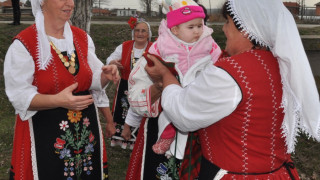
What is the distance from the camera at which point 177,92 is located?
2004mm

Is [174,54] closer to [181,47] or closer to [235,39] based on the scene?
[181,47]

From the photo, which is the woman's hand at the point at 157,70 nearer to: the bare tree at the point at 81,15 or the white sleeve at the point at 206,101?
the white sleeve at the point at 206,101

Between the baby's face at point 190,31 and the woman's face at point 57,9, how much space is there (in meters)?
0.80

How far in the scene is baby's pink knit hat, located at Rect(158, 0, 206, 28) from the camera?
106 inches

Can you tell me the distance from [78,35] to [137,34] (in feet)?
9.03

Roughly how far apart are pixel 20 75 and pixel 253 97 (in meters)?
1.49

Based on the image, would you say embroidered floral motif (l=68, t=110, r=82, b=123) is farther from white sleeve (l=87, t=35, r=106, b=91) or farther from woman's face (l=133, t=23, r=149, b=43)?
woman's face (l=133, t=23, r=149, b=43)

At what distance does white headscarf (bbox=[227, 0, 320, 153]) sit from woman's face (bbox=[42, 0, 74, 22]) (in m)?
1.30

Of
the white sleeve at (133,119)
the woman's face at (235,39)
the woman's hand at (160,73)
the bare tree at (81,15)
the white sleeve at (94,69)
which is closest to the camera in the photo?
the woman's face at (235,39)

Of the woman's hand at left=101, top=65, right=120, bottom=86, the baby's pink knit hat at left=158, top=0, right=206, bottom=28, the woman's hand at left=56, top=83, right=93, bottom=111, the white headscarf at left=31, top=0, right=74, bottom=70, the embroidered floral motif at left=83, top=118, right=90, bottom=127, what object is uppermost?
the baby's pink knit hat at left=158, top=0, right=206, bottom=28

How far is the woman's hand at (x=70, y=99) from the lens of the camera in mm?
2428

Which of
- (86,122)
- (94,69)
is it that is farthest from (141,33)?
(86,122)

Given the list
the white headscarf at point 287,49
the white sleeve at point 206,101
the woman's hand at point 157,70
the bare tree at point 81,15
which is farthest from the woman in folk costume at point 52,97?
the bare tree at point 81,15

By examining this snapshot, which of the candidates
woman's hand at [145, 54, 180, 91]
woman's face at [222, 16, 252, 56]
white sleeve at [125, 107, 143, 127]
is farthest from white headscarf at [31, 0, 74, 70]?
woman's face at [222, 16, 252, 56]
